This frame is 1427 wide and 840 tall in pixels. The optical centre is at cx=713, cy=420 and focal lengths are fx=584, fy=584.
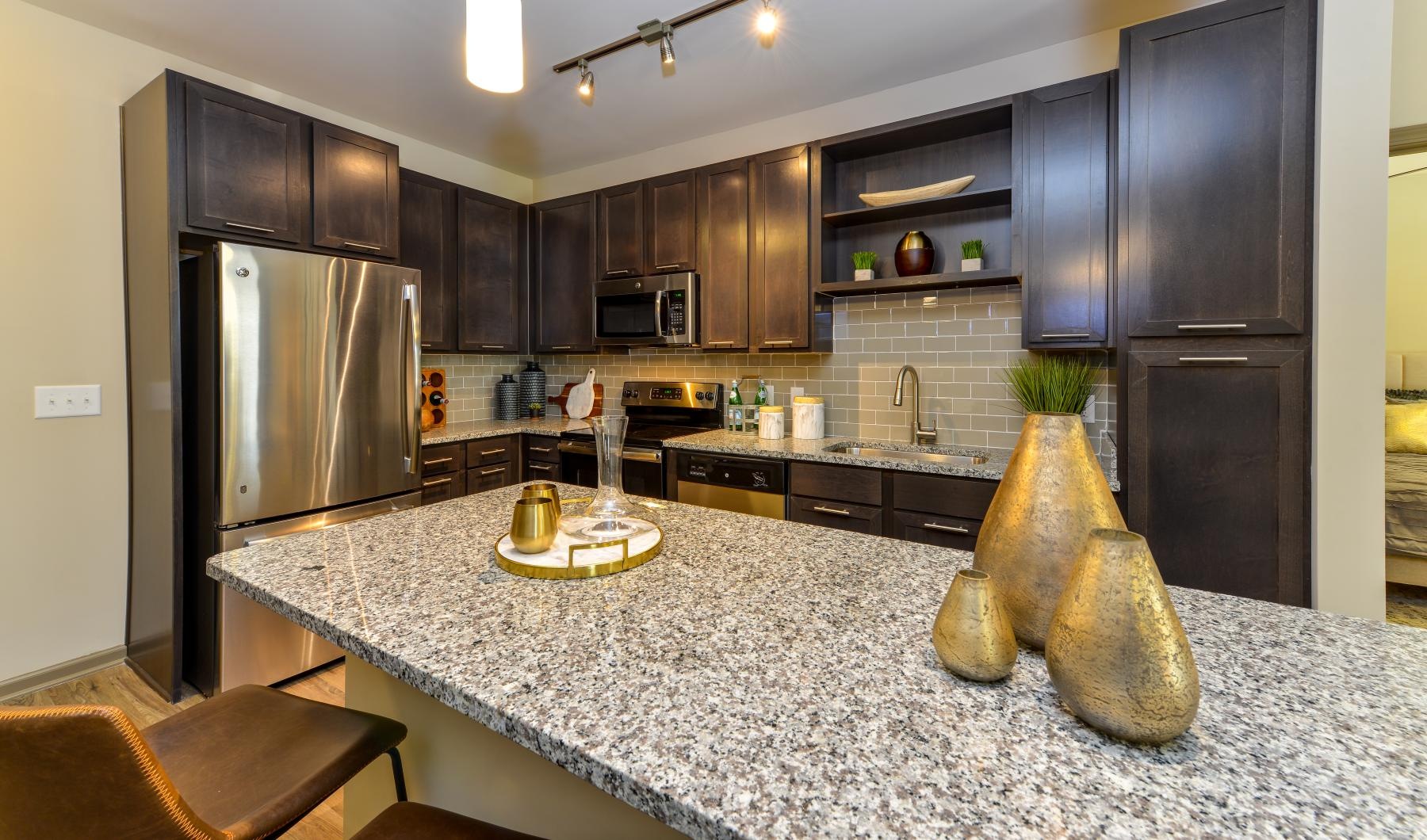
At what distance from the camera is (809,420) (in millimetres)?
3215

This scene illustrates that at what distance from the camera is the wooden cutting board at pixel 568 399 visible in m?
4.18

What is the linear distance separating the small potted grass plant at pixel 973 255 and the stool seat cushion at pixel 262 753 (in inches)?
108

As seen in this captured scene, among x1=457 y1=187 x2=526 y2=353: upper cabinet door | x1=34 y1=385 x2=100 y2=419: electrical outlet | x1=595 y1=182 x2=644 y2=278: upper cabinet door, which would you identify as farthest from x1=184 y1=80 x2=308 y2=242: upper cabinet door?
x1=595 y1=182 x2=644 y2=278: upper cabinet door

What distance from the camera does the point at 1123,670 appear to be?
1.80 feet

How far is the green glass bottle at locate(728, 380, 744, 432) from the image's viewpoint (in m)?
3.54

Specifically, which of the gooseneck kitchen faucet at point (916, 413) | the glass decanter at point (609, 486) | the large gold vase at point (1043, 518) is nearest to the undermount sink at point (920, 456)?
the gooseneck kitchen faucet at point (916, 413)

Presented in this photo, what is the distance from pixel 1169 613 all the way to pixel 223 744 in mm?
1400

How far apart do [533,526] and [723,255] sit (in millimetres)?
2530

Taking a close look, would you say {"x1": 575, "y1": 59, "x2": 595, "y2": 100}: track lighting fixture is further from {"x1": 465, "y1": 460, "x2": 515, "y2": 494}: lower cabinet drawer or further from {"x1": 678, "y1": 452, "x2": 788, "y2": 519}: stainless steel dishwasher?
{"x1": 465, "y1": 460, "x2": 515, "y2": 494}: lower cabinet drawer

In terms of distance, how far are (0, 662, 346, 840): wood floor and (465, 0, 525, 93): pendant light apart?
202 centimetres

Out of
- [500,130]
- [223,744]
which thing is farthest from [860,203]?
[223,744]

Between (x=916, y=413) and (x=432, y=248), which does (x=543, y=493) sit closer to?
(x=916, y=413)

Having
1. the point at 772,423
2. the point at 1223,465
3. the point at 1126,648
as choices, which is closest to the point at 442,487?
the point at 772,423

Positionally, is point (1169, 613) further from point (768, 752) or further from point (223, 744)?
point (223, 744)
